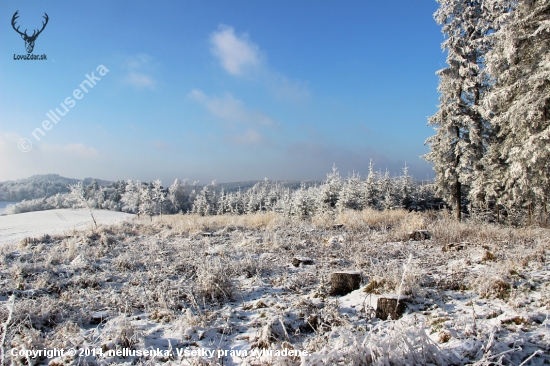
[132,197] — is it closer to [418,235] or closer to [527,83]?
[418,235]

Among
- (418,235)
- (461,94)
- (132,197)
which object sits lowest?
(418,235)

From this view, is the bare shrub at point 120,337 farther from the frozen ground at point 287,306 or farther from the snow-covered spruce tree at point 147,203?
the snow-covered spruce tree at point 147,203

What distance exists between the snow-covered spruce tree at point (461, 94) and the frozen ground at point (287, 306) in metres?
10.2

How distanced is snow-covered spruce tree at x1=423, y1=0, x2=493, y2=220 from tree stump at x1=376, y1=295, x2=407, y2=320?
50.3 feet

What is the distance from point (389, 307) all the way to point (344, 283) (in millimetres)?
991

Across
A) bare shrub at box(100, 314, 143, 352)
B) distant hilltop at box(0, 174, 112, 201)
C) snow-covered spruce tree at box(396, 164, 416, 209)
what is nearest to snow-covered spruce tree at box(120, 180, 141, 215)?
distant hilltop at box(0, 174, 112, 201)

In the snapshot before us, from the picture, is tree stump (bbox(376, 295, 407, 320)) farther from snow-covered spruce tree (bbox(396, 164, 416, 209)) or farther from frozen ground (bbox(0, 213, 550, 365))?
snow-covered spruce tree (bbox(396, 164, 416, 209))

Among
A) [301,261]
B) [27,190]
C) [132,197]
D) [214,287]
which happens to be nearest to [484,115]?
[301,261]

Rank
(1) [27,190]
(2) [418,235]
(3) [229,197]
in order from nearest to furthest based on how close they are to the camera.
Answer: (2) [418,235] < (3) [229,197] < (1) [27,190]

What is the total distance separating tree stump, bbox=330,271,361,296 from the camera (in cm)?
447

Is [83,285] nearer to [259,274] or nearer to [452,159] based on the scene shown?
[259,274]

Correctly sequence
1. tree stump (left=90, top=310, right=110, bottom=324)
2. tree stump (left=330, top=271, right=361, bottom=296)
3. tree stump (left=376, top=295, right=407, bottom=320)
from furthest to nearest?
tree stump (left=330, top=271, right=361, bottom=296) < tree stump (left=90, top=310, right=110, bottom=324) < tree stump (left=376, top=295, right=407, bottom=320)

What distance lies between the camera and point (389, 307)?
3.58 m

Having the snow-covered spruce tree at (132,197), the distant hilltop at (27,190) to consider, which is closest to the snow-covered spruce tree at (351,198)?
the snow-covered spruce tree at (132,197)
